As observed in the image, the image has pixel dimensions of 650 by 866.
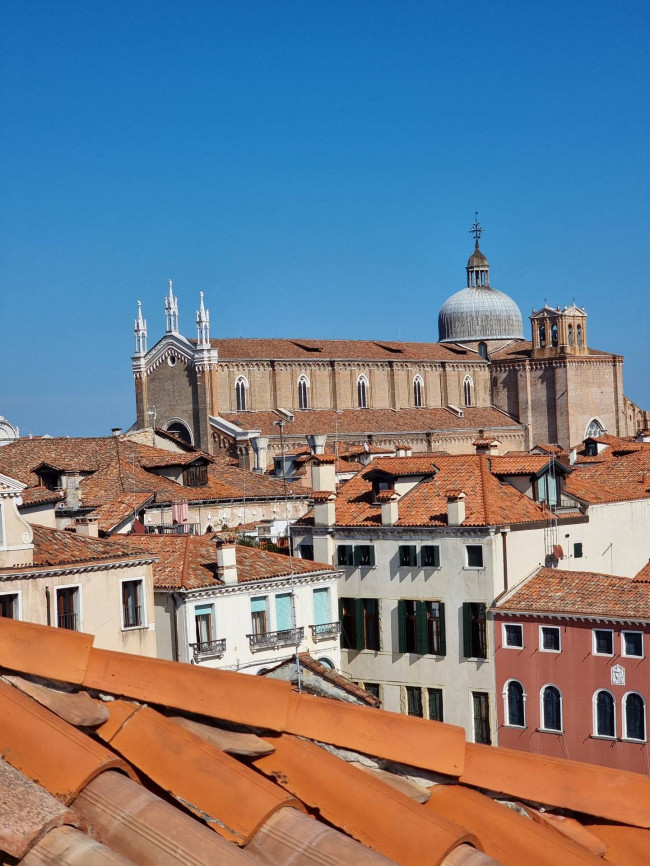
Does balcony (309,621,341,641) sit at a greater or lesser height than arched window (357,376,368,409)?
lesser

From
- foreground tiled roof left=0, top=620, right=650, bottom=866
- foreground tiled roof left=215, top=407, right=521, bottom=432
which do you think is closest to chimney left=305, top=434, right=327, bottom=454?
foreground tiled roof left=215, top=407, right=521, bottom=432

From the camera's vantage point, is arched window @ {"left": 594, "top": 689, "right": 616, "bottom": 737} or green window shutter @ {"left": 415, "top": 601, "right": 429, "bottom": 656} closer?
arched window @ {"left": 594, "top": 689, "right": 616, "bottom": 737}

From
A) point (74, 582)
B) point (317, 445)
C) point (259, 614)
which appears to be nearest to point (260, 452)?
point (317, 445)

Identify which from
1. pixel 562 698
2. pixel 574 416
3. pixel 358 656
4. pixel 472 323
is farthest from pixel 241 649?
pixel 472 323

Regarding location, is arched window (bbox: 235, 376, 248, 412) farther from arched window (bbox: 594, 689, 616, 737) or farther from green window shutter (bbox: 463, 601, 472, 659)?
arched window (bbox: 594, 689, 616, 737)

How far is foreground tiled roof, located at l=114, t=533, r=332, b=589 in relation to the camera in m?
19.7

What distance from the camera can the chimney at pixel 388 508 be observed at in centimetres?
2366

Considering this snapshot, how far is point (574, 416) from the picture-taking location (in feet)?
237

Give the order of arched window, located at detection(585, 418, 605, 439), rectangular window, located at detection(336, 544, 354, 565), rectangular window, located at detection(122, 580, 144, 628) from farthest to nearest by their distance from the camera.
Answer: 1. arched window, located at detection(585, 418, 605, 439)
2. rectangular window, located at detection(336, 544, 354, 565)
3. rectangular window, located at detection(122, 580, 144, 628)

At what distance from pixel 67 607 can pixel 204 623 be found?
3925 mm

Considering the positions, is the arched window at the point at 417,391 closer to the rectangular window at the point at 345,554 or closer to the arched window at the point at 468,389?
the arched window at the point at 468,389

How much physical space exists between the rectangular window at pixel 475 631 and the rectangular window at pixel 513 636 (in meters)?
0.40

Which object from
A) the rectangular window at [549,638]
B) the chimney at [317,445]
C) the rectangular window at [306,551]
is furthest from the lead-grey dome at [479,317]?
the rectangular window at [549,638]

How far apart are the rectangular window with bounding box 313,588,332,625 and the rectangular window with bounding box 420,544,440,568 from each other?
1.90 m
